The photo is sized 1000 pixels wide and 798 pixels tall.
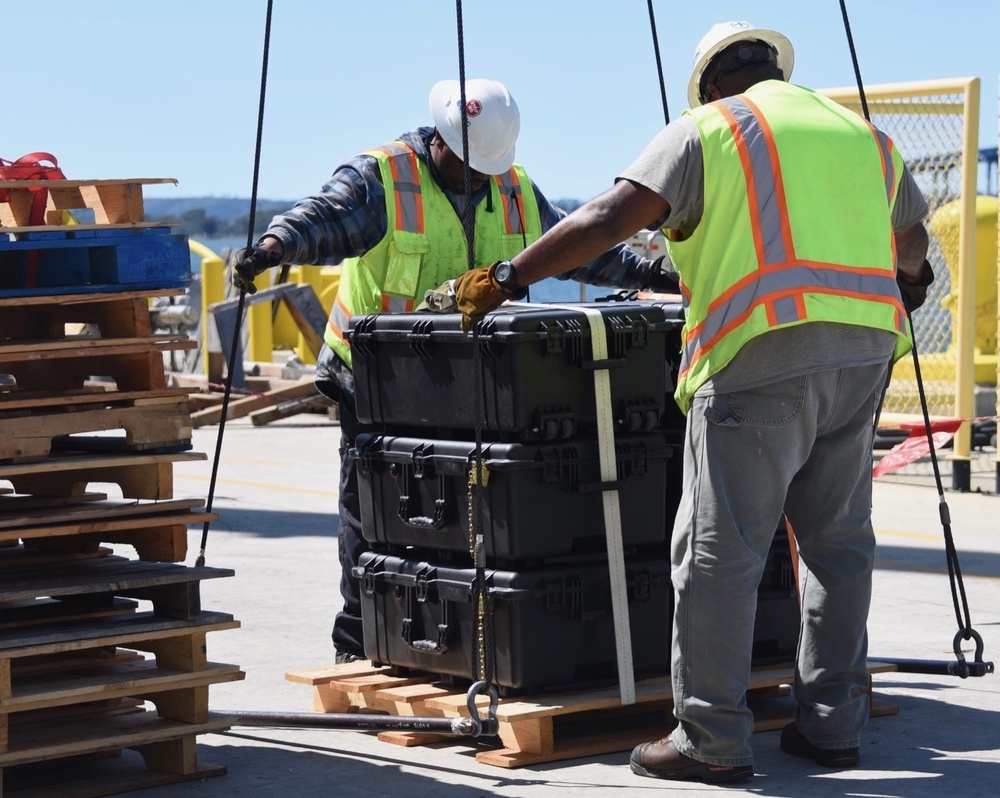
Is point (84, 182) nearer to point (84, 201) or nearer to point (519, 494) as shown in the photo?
point (84, 201)

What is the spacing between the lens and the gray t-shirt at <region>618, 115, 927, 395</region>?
4430mm

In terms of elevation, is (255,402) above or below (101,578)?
above

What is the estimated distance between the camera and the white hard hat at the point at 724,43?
15.5 ft

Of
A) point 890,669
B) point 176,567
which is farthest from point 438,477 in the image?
point 890,669

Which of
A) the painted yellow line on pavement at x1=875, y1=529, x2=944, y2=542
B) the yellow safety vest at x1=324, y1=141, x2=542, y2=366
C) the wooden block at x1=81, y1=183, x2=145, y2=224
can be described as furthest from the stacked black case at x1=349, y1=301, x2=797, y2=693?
the painted yellow line on pavement at x1=875, y1=529, x2=944, y2=542

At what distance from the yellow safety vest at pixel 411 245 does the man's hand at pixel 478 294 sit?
117 cm

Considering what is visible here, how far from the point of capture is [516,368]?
4840mm

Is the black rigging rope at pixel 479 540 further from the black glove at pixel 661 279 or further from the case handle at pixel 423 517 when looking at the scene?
the black glove at pixel 661 279

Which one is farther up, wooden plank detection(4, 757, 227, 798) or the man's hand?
the man's hand

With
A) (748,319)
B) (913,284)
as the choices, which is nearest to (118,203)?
(748,319)

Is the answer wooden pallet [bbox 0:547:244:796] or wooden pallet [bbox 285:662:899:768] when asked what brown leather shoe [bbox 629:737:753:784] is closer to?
wooden pallet [bbox 285:662:899:768]

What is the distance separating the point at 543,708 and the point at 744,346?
1.24 metres

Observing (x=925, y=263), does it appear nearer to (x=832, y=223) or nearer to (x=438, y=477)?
(x=832, y=223)

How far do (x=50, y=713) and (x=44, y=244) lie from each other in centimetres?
139
